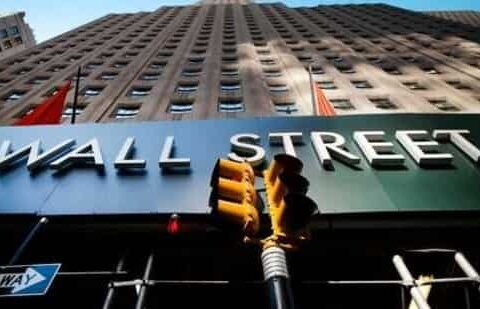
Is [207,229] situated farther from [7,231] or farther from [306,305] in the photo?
[7,231]

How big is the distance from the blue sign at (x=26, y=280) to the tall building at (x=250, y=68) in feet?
58.2

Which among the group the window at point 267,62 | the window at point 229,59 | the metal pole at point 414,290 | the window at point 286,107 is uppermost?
the window at point 229,59

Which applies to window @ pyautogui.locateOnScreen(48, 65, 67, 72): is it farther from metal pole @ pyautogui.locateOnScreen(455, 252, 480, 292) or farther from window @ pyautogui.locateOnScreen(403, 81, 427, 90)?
metal pole @ pyautogui.locateOnScreen(455, 252, 480, 292)

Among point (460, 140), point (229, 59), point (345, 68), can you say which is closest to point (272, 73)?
point (229, 59)

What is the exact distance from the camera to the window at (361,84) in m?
30.6

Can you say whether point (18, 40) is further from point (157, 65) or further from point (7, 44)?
point (157, 65)

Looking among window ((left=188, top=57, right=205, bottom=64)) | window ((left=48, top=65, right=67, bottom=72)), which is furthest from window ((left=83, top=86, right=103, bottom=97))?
window ((left=188, top=57, right=205, bottom=64))

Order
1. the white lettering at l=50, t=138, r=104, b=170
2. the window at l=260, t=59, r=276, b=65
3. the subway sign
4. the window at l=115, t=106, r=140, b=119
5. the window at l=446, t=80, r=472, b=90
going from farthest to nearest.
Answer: the window at l=260, t=59, r=276, b=65 → the window at l=446, t=80, r=472, b=90 → the window at l=115, t=106, r=140, b=119 → the white lettering at l=50, t=138, r=104, b=170 → the subway sign

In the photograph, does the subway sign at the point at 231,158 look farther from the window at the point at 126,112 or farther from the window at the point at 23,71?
the window at the point at 23,71

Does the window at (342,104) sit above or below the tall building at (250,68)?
below

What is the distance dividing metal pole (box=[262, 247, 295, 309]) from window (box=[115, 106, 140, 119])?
68.4 feet

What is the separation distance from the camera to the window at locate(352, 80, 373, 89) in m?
30.6

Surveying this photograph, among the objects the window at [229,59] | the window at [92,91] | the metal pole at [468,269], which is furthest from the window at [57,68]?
the metal pole at [468,269]

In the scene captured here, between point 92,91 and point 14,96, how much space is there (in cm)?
503
